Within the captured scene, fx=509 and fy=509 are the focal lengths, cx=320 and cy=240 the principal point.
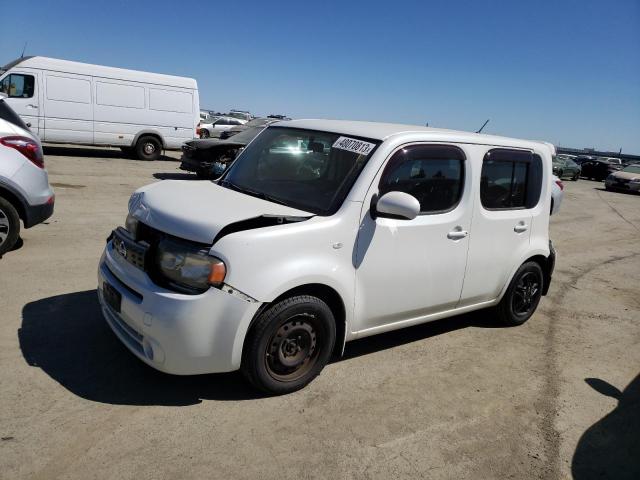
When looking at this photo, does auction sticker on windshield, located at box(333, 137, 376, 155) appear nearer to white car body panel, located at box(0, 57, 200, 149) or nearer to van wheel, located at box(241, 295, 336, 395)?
van wheel, located at box(241, 295, 336, 395)

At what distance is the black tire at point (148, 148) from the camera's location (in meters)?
16.0

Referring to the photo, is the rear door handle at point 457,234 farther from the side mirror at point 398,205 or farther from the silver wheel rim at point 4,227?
the silver wheel rim at point 4,227

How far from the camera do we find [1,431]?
275cm

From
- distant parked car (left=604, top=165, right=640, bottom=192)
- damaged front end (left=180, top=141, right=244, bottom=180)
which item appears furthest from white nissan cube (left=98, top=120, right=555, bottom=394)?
distant parked car (left=604, top=165, right=640, bottom=192)

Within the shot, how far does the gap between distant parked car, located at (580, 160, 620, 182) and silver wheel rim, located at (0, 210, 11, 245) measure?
1319 inches

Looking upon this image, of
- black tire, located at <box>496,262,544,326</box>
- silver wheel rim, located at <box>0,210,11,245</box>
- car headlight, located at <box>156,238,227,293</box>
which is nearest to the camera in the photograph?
car headlight, located at <box>156,238,227,293</box>

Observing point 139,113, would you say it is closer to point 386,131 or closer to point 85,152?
point 85,152

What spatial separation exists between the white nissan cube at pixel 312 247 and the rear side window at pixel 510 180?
0.06 feet

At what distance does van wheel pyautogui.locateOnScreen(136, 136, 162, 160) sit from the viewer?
15969mm

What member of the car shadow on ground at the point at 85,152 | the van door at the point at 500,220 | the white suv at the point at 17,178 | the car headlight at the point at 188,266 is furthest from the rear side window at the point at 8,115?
the car shadow on ground at the point at 85,152

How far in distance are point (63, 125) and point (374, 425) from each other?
1443 cm

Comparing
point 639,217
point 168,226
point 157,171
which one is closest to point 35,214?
point 168,226

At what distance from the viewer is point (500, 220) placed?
176 inches

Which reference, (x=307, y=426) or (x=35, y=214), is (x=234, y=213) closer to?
(x=307, y=426)
